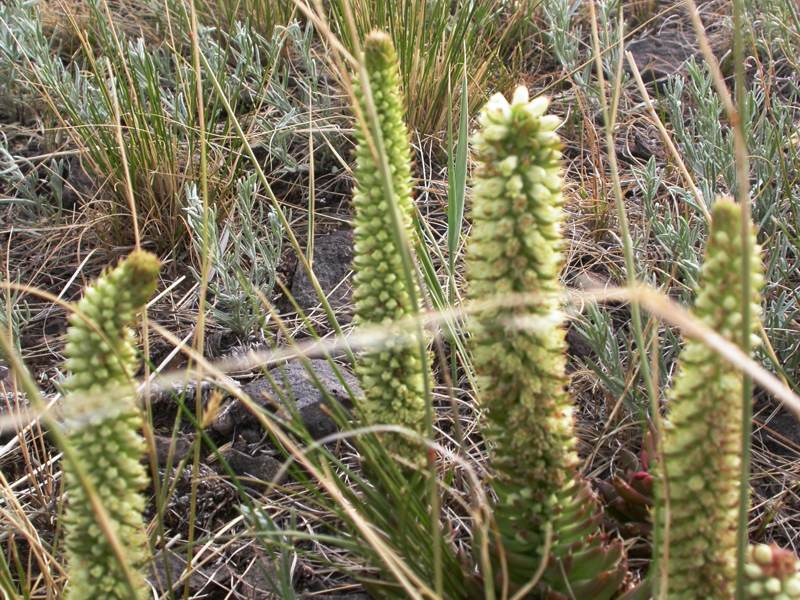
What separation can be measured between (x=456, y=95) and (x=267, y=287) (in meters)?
1.09

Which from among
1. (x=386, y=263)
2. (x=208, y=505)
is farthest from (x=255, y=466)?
(x=386, y=263)

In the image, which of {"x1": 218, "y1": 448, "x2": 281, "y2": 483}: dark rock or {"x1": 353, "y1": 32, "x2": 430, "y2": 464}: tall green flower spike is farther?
{"x1": 218, "y1": 448, "x2": 281, "y2": 483}: dark rock

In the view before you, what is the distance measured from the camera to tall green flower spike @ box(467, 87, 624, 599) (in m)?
1.44

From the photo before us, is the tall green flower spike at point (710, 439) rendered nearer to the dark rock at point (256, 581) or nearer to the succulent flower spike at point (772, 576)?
the succulent flower spike at point (772, 576)

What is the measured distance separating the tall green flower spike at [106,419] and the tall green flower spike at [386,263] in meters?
0.40

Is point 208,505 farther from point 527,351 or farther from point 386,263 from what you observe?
point 527,351

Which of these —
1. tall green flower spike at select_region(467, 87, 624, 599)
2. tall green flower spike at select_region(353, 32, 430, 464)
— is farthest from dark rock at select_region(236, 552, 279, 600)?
tall green flower spike at select_region(467, 87, 624, 599)

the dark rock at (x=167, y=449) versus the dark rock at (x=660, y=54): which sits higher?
the dark rock at (x=660, y=54)

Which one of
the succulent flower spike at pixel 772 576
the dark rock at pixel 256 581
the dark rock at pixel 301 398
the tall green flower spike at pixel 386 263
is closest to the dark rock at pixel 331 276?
the dark rock at pixel 301 398

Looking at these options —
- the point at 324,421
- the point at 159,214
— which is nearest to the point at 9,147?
the point at 159,214

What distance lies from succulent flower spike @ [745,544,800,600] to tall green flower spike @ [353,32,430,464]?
612mm

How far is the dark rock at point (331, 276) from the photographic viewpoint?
3.02 metres

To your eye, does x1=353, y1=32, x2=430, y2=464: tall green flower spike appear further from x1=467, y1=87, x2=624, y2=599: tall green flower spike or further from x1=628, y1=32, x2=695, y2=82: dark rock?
x1=628, y1=32, x2=695, y2=82: dark rock

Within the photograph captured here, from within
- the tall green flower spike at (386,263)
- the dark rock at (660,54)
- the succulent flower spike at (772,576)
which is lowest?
the succulent flower spike at (772,576)
